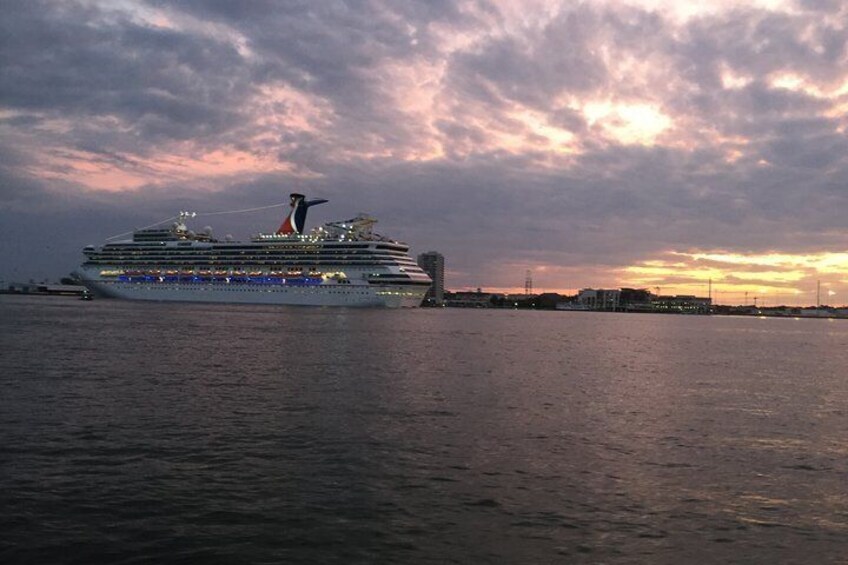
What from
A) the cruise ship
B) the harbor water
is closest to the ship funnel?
the cruise ship

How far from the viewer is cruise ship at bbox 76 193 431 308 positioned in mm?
Answer: 124750

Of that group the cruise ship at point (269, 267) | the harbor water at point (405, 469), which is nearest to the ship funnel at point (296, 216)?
the cruise ship at point (269, 267)

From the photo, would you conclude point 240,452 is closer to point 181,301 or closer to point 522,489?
point 522,489

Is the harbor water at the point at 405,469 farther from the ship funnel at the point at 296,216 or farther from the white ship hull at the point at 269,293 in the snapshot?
the ship funnel at the point at 296,216

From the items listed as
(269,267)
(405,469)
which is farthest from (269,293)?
(405,469)

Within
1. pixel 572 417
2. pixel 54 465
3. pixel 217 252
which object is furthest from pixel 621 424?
pixel 217 252

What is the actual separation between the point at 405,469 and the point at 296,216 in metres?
142

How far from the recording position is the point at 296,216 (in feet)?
498

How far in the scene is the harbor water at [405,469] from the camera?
10.1m

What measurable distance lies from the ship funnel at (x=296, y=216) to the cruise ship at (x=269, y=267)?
0.72ft

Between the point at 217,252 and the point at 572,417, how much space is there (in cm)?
12475

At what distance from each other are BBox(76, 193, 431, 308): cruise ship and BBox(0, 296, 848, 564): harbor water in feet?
309

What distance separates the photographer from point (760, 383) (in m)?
33.3

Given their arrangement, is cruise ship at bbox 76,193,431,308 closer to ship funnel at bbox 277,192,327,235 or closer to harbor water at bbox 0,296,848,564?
ship funnel at bbox 277,192,327,235
